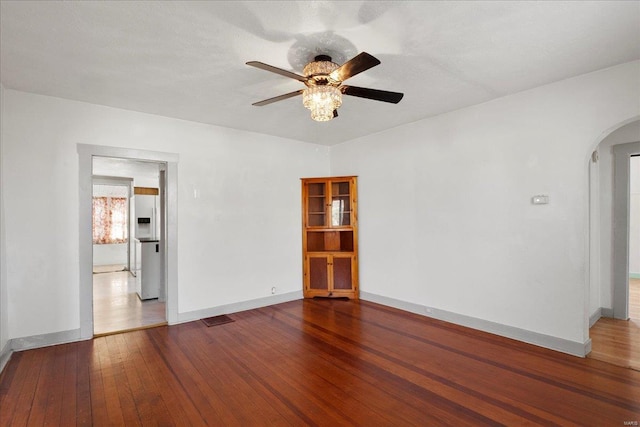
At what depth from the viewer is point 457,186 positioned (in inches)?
159

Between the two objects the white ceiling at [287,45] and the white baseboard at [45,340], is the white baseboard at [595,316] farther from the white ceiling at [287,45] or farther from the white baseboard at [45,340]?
the white baseboard at [45,340]

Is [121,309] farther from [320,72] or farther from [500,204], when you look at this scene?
[500,204]

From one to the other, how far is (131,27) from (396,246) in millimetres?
4088

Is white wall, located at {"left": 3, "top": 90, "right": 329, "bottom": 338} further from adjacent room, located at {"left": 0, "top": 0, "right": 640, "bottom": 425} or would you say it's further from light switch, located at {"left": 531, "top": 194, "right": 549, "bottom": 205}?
light switch, located at {"left": 531, "top": 194, "right": 549, "bottom": 205}

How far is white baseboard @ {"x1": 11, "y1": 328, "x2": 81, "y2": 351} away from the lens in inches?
128

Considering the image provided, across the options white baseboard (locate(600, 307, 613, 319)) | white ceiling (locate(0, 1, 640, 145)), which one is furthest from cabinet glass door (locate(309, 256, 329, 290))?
white baseboard (locate(600, 307, 613, 319))

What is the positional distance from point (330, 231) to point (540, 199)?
10.7ft

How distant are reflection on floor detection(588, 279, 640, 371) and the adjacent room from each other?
0.11 feet

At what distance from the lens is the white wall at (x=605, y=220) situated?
4.14 meters

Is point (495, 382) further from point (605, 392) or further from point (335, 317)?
point (335, 317)

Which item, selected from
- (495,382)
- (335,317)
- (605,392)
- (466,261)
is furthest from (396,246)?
(605,392)

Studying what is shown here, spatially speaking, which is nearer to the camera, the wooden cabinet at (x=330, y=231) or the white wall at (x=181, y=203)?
the white wall at (x=181, y=203)

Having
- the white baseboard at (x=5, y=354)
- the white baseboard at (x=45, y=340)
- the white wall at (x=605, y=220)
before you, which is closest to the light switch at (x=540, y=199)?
the white wall at (x=605, y=220)

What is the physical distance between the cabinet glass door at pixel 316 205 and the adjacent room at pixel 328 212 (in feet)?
0.14
